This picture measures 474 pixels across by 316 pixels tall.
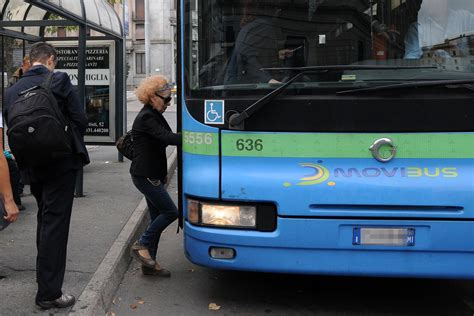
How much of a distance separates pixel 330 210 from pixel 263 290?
4.35 feet

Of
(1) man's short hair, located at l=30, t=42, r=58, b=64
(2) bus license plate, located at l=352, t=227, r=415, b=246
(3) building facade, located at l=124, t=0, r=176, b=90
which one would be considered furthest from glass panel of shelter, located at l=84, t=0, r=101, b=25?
(3) building facade, located at l=124, t=0, r=176, b=90

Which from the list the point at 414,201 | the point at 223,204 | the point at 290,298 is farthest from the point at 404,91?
the point at 290,298

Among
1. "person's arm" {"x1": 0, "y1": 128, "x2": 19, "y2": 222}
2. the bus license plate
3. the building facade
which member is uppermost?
the building facade

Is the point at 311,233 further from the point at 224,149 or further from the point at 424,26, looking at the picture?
the point at 424,26

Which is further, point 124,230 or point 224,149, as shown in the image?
point 124,230

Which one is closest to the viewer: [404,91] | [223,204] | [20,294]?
[404,91]

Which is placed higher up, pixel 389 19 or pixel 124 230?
pixel 389 19

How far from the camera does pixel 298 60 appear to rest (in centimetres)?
362

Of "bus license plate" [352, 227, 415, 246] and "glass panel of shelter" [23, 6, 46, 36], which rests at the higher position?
"glass panel of shelter" [23, 6, 46, 36]

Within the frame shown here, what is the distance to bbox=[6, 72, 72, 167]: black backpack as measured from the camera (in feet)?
11.0

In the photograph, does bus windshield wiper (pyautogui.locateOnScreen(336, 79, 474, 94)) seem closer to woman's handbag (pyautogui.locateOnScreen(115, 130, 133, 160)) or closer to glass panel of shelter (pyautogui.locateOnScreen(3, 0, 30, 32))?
woman's handbag (pyautogui.locateOnScreen(115, 130, 133, 160))

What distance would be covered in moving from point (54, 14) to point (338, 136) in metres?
6.51

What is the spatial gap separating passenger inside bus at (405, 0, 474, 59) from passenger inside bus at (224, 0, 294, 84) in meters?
0.87

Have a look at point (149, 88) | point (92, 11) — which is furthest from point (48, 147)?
point (92, 11)
